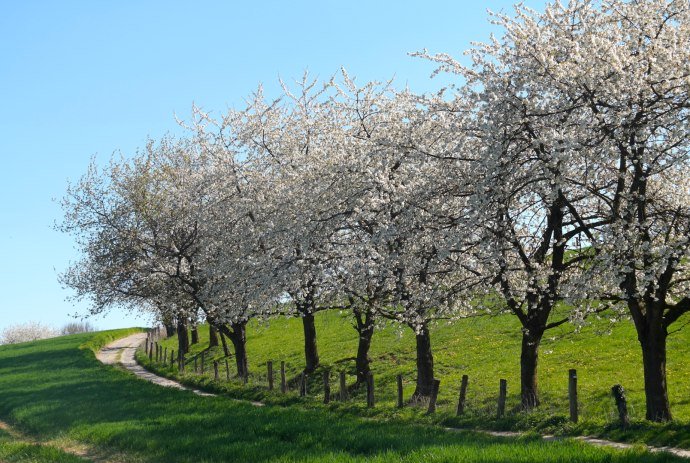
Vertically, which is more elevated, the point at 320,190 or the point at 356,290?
the point at 320,190

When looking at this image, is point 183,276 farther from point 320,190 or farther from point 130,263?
point 320,190

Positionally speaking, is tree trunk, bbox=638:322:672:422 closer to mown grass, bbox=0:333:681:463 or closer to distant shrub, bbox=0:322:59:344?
mown grass, bbox=0:333:681:463

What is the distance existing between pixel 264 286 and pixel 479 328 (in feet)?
66.9

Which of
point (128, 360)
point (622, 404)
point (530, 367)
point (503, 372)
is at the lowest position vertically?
point (128, 360)

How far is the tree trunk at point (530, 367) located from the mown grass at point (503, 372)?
0.64 m

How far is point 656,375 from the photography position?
59.8 ft

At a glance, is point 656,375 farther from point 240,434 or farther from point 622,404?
point 240,434

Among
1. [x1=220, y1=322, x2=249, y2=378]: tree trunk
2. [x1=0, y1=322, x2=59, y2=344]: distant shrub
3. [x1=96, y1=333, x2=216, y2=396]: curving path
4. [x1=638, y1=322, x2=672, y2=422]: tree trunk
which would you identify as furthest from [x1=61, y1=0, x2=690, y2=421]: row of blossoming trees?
[x1=0, y1=322, x2=59, y2=344]: distant shrub

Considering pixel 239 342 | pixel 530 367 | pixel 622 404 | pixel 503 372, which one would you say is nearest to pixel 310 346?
pixel 239 342

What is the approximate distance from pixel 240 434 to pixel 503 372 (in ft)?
53.8

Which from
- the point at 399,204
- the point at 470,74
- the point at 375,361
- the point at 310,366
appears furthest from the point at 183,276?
the point at 470,74

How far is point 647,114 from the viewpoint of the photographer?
16688mm

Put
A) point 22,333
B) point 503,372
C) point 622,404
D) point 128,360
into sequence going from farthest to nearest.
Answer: point 22,333 → point 128,360 → point 503,372 → point 622,404

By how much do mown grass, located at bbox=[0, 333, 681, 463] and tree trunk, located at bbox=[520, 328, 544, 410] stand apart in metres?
4.11
